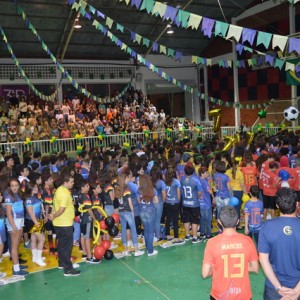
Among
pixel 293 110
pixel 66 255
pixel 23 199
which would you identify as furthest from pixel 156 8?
pixel 293 110

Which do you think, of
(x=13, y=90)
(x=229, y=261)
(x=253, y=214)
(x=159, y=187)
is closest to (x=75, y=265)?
(x=159, y=187)

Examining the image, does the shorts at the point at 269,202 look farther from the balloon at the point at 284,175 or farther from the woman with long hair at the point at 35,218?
the woman with long hair at the point at 35,218

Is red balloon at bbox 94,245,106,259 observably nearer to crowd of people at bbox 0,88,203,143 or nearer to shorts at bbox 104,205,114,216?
shorts at bbox 104,205,114,216

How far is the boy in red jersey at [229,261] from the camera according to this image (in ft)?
10.00

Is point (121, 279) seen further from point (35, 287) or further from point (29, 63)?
point (29, 63)

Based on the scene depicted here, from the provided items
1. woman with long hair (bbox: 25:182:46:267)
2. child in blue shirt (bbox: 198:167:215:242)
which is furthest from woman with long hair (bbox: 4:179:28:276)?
child in blue shirt (bbox: 198:167:215:242)

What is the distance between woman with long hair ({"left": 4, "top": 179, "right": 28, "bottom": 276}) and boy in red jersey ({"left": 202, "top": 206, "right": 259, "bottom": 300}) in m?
3.61

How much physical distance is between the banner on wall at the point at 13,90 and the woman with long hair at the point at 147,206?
17.3m

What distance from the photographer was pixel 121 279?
5.68 metres

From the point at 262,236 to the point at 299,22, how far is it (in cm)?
2002

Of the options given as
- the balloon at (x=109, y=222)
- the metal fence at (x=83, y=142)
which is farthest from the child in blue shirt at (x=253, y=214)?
the metal fence at (x=83, y=142)

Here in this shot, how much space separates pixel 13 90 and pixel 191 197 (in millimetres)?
17511

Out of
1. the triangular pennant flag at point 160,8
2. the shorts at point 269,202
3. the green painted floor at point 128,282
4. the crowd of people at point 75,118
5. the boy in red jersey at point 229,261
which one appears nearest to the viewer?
the boy in red jersey at point 229,261

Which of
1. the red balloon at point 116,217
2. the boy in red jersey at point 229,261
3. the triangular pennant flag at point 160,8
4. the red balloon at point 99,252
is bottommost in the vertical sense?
the red balloon at point 99,252
